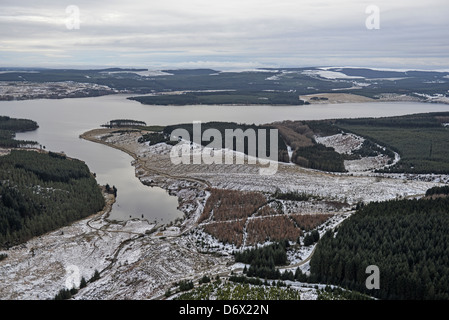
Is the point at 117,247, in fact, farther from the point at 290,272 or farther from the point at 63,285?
the point at 290,272

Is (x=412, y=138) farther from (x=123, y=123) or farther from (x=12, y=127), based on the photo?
(x=12, y=127)

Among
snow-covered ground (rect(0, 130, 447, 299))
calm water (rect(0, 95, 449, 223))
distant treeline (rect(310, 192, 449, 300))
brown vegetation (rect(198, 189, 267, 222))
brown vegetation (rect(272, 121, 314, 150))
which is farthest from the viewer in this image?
brown vegetation (rect(272, 121, 314, 150))

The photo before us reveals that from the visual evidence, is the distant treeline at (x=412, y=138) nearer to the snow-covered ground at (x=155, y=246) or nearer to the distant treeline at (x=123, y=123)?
the snow-covered ground at (x=155, y=246)

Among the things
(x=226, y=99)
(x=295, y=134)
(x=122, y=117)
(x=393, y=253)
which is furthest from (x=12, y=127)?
(x=393, y=253)

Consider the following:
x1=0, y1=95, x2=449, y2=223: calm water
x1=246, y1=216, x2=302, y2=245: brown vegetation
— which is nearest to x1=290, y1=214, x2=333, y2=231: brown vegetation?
x1=246, y1=216, x2=302, y2=245: brown vegetation

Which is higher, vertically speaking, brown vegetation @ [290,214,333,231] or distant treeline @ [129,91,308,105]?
distant treeline @ [129,91,308,105]

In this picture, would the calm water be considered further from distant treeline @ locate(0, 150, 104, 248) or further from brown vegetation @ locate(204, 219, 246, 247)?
brown vegetation @ locate(204, 219, 246, 247)
